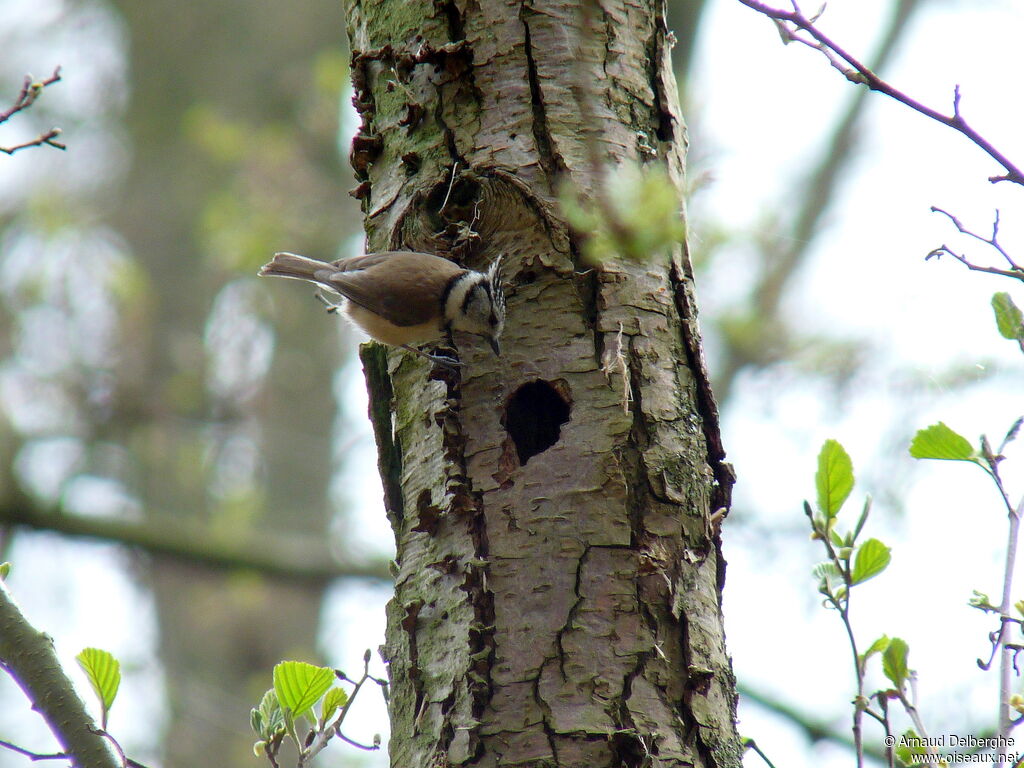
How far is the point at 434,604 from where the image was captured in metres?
2.22

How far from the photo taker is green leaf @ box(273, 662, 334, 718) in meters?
2.06

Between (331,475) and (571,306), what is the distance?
6.66m

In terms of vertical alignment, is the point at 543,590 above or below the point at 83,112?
below

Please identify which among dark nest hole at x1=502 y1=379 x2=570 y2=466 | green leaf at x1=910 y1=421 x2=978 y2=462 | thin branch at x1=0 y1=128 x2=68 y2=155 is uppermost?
thin branch at x1=0 y1=128 x2=68 y2=155

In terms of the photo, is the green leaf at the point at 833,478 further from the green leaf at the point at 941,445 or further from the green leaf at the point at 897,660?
the green leaf at the point at 897,660

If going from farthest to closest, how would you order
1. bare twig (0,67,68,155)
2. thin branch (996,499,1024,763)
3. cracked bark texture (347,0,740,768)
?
bare twig (0,67,68,155) < cracked bark texture (347,0,740,768) < thin branch (996,499,1024,763)

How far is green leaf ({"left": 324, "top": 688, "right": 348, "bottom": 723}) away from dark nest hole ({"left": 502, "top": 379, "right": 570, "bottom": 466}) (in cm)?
64

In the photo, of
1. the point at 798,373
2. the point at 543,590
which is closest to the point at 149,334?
the point at 798,373

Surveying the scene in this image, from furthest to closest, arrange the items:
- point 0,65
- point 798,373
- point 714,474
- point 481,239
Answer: point 0,65 < point 798,373 < point 481,239 < point 714,474

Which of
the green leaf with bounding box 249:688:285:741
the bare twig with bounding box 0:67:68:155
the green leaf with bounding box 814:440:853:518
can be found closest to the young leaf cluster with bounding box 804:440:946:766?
the green leaf with bounding box 814:440:853:518

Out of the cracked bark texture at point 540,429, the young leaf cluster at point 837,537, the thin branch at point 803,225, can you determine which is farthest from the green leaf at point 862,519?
the thin branch at point 803,225

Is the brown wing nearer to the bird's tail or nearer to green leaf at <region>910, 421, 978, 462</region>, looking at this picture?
the bird's tail

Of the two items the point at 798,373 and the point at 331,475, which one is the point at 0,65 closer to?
the point at 331,475

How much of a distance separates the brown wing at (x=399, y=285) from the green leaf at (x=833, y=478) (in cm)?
123
